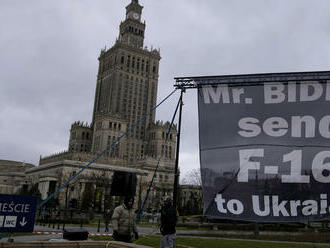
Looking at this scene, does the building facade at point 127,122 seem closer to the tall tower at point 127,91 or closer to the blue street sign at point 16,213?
the tall tower at point 127,91

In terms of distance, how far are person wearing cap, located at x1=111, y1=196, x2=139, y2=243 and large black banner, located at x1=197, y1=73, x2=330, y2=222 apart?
2.43 m

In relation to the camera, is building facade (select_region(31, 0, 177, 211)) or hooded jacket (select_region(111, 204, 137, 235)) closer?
hooded jacket (select_region(111, 204, 137, 235))

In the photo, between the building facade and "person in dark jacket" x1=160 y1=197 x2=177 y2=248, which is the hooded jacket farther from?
the building facade

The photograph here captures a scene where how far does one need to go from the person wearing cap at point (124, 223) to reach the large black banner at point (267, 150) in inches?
95.5

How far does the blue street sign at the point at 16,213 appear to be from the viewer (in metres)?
11.8

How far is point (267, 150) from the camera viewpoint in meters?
11.0

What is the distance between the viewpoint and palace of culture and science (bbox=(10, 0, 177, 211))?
117 metres

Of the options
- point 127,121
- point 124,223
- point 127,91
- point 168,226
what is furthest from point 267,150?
point 127,91

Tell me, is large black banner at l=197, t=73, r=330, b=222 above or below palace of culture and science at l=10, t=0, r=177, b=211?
below

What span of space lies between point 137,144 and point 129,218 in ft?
415

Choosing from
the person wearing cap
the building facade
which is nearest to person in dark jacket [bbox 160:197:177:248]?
the person wearing cap

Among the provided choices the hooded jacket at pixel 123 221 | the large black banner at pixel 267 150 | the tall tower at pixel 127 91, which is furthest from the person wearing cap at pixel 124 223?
the tall tower at pixel 127 91

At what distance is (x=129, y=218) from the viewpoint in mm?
10539

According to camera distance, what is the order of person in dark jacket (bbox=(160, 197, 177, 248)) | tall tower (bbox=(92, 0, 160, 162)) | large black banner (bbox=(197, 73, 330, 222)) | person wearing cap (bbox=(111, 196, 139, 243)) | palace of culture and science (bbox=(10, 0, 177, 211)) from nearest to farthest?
person wearing cap (bbox=(111, 196, 139, 243)) < large black banner (bbox=(197, 73, 330, 222)) < person in dark jacket (bbox=(160, 197, 177, 248)) < palace of culture and science (bbox=(10, 0, 177, 211)) < tall tower (bbox=(92, 0, 160, 162))
